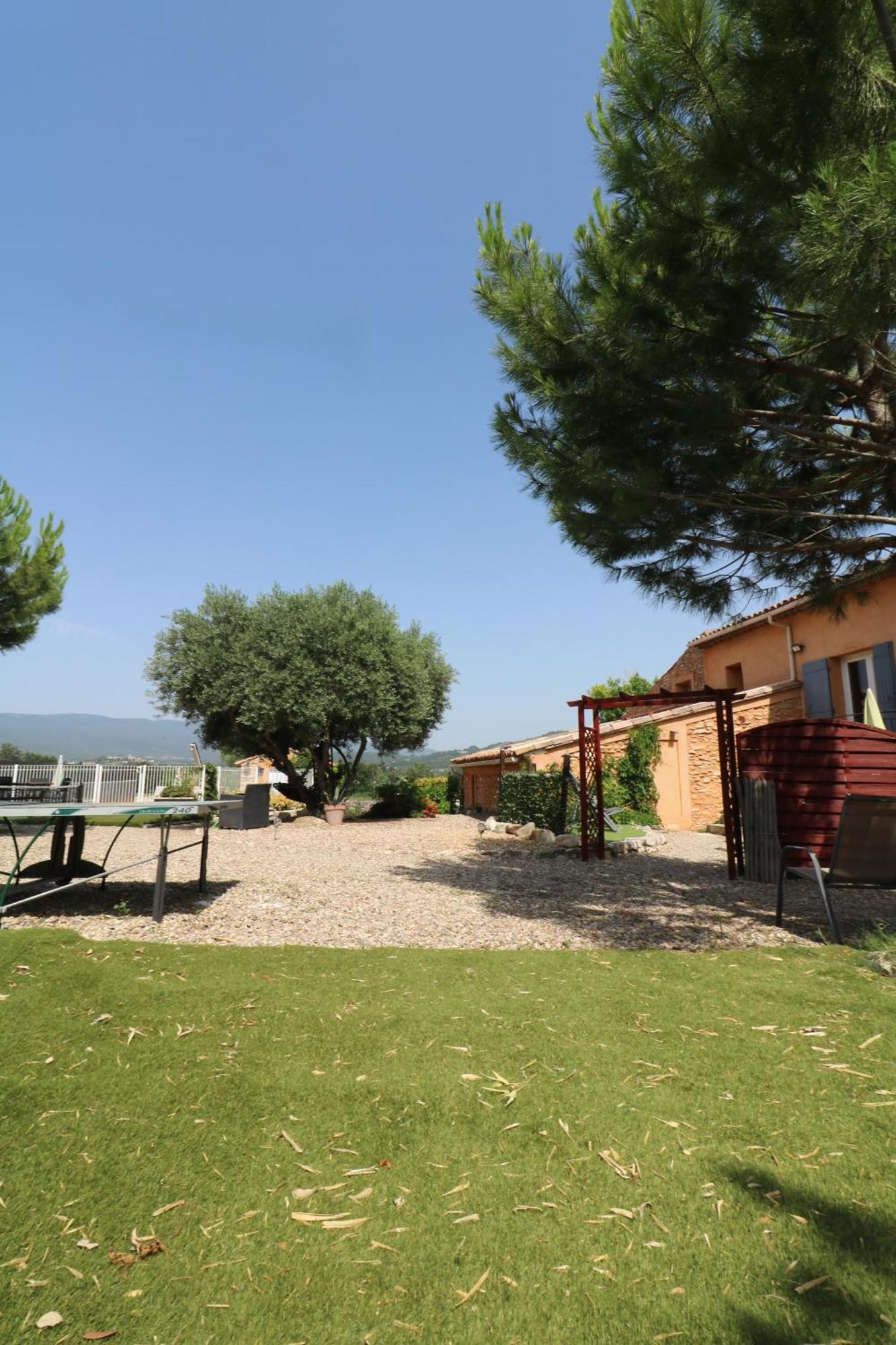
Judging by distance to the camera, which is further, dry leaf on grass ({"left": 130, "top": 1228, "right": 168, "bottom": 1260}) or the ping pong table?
the ping pong table

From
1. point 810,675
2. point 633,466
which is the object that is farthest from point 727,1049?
point 810,675

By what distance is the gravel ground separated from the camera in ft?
17.2

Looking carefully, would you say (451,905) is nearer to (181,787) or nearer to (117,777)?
(181,787)

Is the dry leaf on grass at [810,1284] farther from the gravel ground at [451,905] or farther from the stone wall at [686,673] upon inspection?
the stone wall at [686,673]

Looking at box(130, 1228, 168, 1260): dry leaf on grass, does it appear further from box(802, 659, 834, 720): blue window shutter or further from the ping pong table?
box(802, 659, 834, 720): blue window shutter

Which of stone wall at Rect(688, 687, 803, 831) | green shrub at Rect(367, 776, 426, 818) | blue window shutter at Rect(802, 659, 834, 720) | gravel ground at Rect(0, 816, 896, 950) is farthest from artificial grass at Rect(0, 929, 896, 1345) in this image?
green shrub at Rect(367, 776, 426, 818)

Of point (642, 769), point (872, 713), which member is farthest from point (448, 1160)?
point (642, 769)

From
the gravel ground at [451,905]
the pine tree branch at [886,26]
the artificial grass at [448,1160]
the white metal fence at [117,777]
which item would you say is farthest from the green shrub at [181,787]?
the pine tree branch at [886,26]

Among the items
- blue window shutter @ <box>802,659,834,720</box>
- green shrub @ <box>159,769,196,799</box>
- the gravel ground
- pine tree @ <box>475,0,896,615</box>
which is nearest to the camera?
pine tree @ <box>475,0,896,615</box>

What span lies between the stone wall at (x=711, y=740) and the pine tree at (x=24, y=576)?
14.8m

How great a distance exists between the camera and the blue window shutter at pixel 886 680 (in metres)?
11.0

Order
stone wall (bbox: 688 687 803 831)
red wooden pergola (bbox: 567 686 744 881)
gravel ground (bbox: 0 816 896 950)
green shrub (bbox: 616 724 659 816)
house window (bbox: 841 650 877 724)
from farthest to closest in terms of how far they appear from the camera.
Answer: green shrub (bbox: 616 724 659 816) < stone wall (bbox: 688 687 803 831) < house window (bbox: 841 650 877 724) < red wooden pergola (bbox: 567 686 744 881) < gravel ground (bbox: 0 816 896 950)

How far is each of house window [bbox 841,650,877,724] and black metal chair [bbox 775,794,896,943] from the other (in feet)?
29.6

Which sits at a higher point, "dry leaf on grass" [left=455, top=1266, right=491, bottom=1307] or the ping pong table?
the ping pong table
